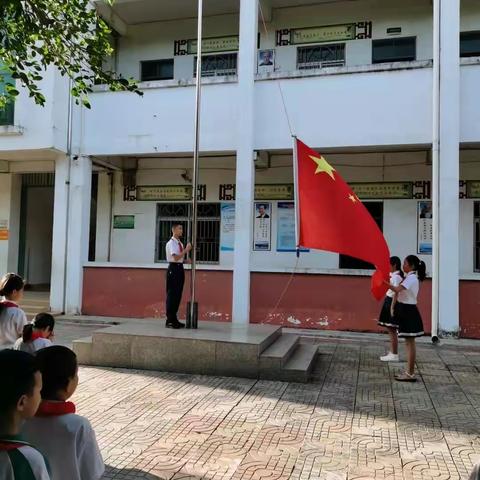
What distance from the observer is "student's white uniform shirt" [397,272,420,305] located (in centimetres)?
641

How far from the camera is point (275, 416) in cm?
495

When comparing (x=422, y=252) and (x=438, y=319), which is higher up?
(x=422, y=252)

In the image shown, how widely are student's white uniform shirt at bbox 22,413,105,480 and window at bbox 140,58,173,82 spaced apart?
11714 millimetres

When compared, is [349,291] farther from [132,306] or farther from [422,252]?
[132,306]

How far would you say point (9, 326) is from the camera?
13.3ft

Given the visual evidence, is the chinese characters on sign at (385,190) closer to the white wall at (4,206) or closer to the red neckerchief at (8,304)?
the white wall at (4,206)

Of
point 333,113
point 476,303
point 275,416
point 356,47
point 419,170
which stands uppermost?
point 356,47

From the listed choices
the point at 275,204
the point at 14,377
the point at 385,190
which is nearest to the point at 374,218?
the point at 385,190

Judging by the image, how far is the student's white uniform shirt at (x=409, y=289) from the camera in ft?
21.0

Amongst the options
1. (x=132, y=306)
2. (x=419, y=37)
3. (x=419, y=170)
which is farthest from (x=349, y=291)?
(x=419, y=37)

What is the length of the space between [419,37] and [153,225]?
744 centimetres

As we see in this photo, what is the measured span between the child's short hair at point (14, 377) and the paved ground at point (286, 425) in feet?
7.25

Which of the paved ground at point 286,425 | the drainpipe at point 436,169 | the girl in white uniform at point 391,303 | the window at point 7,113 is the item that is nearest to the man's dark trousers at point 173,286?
the paved ground at point 286,425

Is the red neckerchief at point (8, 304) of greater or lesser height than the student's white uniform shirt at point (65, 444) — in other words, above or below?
above
